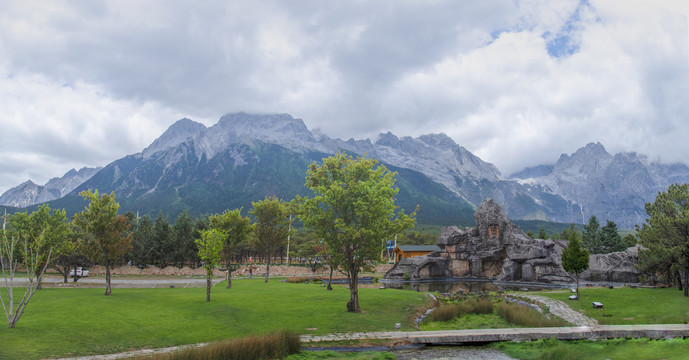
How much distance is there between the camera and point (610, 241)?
78500 millimetres

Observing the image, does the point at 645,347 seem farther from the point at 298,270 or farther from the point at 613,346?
the point at 298,270

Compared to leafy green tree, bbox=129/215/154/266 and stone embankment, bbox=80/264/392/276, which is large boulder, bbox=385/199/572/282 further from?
leafy green tree, bbox=129/215/154/266

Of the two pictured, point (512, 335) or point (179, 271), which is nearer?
point (512, 335)

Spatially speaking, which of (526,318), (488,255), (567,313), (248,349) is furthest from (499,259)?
(248,349)

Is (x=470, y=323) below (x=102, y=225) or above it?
below

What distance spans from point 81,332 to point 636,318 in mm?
29519

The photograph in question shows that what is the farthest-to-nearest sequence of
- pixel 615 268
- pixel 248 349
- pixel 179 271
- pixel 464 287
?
1. pixel 179 271
2. pixel 615 268
3. pixel 464 287
4. pixel 248 349

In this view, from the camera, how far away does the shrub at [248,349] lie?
1418 centimetres

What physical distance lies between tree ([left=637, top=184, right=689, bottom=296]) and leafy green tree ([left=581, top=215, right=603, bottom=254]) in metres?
57.4

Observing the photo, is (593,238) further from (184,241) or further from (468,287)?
(184,241)

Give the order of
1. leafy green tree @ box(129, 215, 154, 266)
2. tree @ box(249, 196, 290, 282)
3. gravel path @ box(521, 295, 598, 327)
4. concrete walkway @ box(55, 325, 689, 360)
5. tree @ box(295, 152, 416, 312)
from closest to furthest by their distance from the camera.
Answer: concrete walkway @ box(55, 325, 689, 360), gravel path @ box(521, 295, 598, 327), tree @ box(295, 152, 416, 312), tree @ box(249, 196, 290, 282), leafy green tree @ box(129, 215, 154, 266)

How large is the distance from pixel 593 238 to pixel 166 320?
93190 millimetres

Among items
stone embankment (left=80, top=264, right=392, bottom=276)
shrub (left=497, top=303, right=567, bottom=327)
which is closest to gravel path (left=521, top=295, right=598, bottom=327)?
shrub (left=497, top=303, right=567, bottom=327)

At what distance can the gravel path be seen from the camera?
73.7ft
